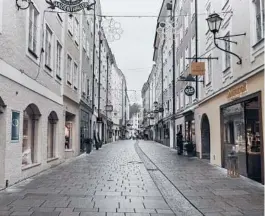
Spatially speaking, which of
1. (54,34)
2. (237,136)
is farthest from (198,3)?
(237,136)

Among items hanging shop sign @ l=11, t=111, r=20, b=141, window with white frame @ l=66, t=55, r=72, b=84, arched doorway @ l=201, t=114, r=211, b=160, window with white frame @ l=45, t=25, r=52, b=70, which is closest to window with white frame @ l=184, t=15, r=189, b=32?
arched doorway @ l=201, t=114, r=211, b=160

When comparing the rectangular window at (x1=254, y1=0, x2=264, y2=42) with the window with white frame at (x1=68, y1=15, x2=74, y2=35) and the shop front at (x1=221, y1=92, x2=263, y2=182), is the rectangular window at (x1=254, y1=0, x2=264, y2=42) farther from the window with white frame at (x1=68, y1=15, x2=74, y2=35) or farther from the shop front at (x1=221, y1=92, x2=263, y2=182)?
the window with white frame at (x1=68, y1=15, x2=74, y2=35)

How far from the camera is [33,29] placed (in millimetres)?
12992

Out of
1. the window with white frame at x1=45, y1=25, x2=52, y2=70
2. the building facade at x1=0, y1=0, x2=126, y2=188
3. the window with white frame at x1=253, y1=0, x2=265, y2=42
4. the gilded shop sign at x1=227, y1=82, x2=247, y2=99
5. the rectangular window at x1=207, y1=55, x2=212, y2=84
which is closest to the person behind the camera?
the building facade at x1=0, y1=0, x2=126, y2=188

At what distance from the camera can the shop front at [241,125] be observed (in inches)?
426

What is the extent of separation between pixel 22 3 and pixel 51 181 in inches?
214

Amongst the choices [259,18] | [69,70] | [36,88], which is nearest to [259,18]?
[259,18]

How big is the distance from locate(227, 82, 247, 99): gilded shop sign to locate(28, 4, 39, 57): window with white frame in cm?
708

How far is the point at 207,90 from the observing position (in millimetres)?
18375

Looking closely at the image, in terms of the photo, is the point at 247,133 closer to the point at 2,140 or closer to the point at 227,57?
the point at 227,57

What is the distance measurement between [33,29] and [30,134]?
148 inches

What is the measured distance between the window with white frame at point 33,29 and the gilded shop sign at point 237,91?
23.2 ft

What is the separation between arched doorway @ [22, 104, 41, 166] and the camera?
12.7 metres

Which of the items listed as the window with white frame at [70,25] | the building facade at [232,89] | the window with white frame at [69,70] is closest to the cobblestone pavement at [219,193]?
the building facade at [232,89]
